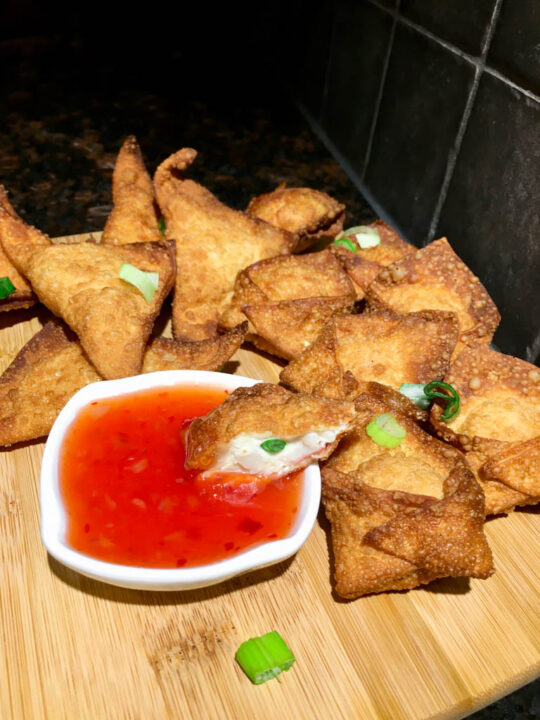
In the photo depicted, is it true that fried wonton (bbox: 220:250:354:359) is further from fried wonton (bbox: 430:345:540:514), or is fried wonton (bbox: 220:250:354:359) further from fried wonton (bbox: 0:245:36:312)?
fried wonton (bbox: 0:245:36:312)

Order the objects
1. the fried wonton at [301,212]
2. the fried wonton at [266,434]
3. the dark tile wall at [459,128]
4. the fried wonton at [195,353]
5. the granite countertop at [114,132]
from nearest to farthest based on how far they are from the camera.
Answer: the fried wonton at [266,434], the fried wonton at [195,353], the dark tile wall at [459,128], the fried wonton at [301,212], the granite countertop at [114,132]

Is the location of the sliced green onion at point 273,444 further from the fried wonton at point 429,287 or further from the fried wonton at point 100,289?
the fried wonton at point 429,287

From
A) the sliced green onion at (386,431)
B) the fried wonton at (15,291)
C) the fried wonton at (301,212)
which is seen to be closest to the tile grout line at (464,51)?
the fried wonton at (301,212)

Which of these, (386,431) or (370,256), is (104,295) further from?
(370,256)

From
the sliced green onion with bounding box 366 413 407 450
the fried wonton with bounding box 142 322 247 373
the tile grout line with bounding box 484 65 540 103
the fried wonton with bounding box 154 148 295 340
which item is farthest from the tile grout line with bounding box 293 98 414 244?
the sliced green onion with bounding box 366 413 407 450

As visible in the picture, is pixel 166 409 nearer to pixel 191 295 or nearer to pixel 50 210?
pixel 191 295
